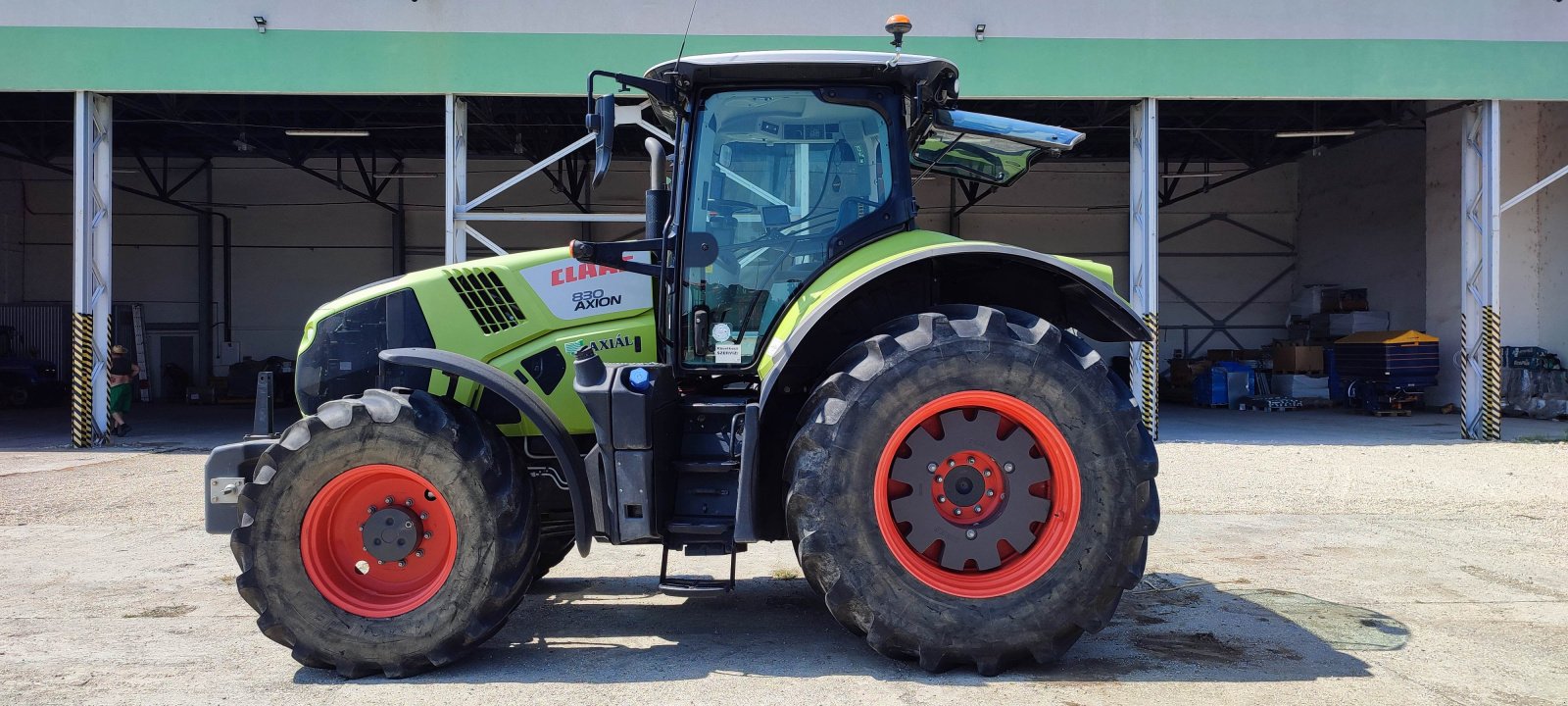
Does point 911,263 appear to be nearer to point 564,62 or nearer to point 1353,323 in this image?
point 564,62

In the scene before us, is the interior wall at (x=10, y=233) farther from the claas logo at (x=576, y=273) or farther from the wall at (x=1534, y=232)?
the wall at (x=1534, y=232)

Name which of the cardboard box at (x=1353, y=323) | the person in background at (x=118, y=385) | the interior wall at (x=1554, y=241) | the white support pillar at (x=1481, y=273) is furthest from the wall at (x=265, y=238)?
the interior wall at (x=1554, y=241)

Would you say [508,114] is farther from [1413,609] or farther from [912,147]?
[1413,609]

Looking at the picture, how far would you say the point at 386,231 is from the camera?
26172mm

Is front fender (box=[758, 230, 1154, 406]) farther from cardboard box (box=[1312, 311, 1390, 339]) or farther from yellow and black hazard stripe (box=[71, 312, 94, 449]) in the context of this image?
cardboard box (box=[1312, 311, 1390, 339])

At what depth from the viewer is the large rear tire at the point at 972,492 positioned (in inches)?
152

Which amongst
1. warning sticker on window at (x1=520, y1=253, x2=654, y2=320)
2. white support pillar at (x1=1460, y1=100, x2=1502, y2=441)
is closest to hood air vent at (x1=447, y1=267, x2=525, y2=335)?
warning sticker on window at (x1=520, y1=253, x2=654, y2=320)

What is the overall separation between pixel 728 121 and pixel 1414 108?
19.2 metres

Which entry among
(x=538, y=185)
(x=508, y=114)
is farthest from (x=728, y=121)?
(x=538, y=185)

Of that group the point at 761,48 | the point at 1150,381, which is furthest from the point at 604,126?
the point at 1150,381

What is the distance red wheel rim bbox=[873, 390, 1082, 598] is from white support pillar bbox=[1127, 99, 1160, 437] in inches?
419

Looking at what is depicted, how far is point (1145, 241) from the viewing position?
14312 mm

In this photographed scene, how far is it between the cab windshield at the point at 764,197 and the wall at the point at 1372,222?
2178 centimetres

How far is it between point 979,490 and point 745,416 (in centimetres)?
102
